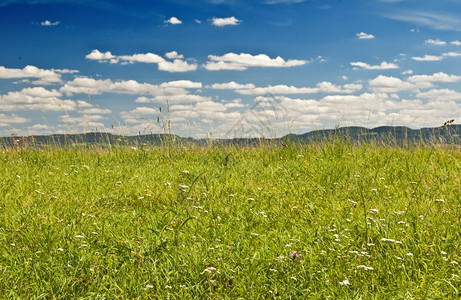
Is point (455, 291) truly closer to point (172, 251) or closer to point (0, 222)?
point (172, 251)

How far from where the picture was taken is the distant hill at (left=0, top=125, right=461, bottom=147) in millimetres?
8828

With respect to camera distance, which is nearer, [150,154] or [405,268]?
[405,268]

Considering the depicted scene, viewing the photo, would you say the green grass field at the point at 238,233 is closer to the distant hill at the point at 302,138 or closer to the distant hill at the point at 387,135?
the distant hill at the point at 387,135

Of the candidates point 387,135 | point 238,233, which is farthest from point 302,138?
point 238,233

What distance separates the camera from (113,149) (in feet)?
30.5

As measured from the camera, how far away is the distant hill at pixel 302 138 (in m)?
8.83

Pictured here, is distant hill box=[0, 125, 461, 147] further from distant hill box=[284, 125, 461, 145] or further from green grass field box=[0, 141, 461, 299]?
green grass field box=[0, 141, 461, 299]

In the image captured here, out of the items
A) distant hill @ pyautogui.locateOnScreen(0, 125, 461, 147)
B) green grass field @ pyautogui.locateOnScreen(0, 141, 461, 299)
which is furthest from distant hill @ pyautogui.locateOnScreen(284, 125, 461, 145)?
green grass field @ pyautogui.locateOnScreen(0, 141, 461, 299)

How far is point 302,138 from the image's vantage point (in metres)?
9.03

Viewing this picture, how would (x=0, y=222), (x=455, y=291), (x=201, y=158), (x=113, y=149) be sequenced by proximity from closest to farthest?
(x=455, y=291), (x=0, y=222), (x=201, y=158), (x=113, y=149)

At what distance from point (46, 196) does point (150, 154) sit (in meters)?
3.57

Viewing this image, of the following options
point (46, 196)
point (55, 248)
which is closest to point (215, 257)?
point (55, 248)

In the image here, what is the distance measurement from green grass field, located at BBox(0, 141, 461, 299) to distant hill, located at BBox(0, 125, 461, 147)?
1824 mm

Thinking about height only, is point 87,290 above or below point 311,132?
below
